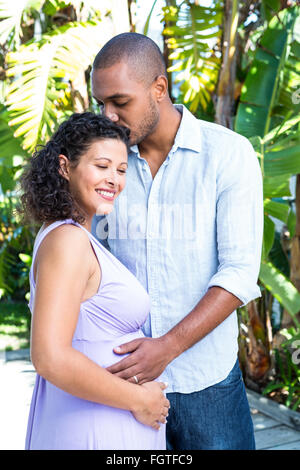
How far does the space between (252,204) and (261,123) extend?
8.23 ft

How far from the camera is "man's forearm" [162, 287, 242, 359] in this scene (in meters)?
1.67

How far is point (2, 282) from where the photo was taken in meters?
6.06

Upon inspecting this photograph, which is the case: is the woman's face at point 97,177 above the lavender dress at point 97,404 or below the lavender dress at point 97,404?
above

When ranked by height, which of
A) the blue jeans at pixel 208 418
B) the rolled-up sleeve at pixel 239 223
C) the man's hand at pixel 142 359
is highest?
the rolled-up sleeve at pixel 239 223

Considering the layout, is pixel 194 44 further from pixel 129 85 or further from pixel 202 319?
pixel 202 319

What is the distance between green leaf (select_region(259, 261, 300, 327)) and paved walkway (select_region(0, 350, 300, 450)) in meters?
1.06

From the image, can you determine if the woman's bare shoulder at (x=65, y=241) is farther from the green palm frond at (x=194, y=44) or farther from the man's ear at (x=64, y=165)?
the green palm frond at (x=194, y=44)

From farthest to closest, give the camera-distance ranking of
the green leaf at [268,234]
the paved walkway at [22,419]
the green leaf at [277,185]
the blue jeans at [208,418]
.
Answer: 1. the paved walkway at [22,419]
2. the green leaf at [268,234]
3. the green leaf at [277,185]
4. the blue jeans at [208,418]

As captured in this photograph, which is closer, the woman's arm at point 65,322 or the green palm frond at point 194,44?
the woman's arm at point 65,322

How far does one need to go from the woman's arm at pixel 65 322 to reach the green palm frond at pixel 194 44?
9.81 feet

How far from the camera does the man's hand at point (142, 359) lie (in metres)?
1.53

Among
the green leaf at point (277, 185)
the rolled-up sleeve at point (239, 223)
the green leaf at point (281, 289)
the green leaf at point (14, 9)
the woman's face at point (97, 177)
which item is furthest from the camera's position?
the green leaf at point (14, 9)

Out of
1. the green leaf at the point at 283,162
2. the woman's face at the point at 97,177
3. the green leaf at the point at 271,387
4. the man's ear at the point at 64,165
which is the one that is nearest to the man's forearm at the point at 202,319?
the woman's face at the point at 97,177

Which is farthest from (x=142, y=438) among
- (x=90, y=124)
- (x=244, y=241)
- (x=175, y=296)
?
(x=90, y=124)
